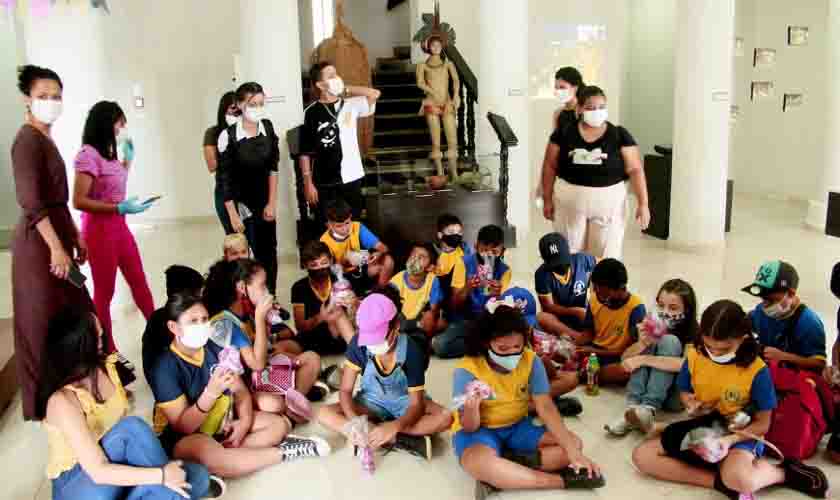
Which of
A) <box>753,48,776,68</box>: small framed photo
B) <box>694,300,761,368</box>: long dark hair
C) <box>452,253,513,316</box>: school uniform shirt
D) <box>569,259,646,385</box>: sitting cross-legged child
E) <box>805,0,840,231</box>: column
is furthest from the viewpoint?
<box>753,48,776,68</box>: small framed photo

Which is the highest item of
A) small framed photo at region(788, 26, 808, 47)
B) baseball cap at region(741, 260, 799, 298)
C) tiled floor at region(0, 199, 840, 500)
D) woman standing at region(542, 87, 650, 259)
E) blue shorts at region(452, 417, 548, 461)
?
small framed photo at region(788, 26, 808, 47)

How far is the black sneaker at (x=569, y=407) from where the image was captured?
395cm

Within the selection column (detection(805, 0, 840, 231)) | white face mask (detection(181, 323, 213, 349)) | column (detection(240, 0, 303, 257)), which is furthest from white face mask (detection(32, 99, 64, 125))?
column (detection(805, 0, 840, 231))

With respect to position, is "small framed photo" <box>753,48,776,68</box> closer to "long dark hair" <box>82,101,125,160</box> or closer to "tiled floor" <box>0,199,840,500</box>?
"tiled floor" <box>0,199,840,500</box>

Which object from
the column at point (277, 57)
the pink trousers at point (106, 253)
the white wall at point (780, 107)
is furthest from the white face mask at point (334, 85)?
the white wall at point (780, 107)

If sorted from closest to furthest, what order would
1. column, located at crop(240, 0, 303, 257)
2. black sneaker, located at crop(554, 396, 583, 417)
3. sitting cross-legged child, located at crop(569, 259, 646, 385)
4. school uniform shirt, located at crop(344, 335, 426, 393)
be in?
school uniform shirt, located at crop(344, 335, 426, 393)
black sneaker, located at crop(554, 396, 583, 417)
sitting cross-legged child, located at crop(569, 259, 646, 385)
column, located at crop(240, 0, 303, 257)

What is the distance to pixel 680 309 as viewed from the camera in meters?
3.78

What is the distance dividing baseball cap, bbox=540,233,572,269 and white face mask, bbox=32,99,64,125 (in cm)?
270

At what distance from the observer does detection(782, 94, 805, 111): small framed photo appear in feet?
31.6

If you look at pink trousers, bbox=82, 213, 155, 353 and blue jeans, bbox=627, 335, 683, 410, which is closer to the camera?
blue jeans, bbox=627, 335, 683, 410

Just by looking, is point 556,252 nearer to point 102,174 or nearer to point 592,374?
point 592,374

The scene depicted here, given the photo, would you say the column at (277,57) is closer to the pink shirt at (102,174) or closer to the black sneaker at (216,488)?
the pink shirt at (102,174)

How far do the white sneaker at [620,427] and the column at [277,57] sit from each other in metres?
4.42

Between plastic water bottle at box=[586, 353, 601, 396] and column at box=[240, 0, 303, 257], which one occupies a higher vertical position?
column at box=[240, 0, 303, 257]
